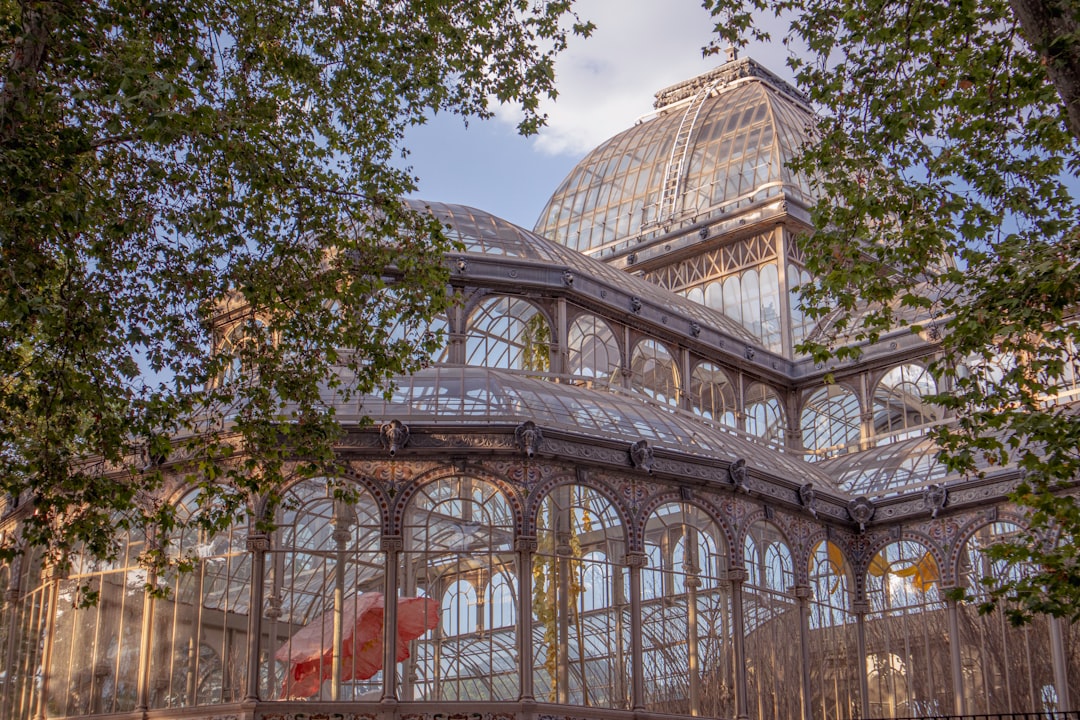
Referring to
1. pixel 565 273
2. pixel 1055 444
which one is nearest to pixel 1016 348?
pixel 1055 444

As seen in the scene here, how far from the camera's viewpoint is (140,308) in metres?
19.7

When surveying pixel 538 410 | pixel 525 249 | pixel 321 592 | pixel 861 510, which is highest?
pixel 525 249

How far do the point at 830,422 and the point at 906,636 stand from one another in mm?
9059

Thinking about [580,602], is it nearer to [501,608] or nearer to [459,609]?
[501,608]

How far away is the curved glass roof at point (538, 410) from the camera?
27.4 metres

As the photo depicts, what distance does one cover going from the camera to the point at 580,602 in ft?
86.1

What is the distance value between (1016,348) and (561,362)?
15770mm

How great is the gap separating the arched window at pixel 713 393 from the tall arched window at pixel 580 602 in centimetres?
1144

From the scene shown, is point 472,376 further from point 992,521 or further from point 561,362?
point 992,521

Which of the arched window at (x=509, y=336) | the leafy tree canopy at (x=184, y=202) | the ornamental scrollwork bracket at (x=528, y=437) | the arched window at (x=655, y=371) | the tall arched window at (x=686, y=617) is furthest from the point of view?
the arched window at (x=655, y=371)

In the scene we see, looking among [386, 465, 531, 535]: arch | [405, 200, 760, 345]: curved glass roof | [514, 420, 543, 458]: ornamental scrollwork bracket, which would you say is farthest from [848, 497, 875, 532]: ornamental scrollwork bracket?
[386, 465, 531, 535]: arch

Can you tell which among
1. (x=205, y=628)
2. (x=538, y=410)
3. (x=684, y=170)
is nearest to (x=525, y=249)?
(x=538, y=410)

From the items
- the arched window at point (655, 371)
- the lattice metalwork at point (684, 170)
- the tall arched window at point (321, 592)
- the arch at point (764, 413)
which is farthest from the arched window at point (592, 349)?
the lattice metalwork at point (684, 170)

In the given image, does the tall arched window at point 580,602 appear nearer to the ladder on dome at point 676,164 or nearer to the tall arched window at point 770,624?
the tall arched window at point 770,624
